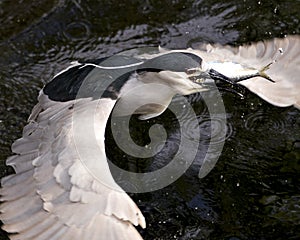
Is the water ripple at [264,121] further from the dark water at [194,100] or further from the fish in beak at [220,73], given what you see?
the fish in beak at [220,73]

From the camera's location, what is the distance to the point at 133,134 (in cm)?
451

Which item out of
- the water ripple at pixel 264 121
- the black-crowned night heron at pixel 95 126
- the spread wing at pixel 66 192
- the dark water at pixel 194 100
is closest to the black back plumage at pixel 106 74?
the black-crowned night heron at pixel 95 126

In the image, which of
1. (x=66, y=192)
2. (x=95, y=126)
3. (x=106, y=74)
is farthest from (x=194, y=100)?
(x=66, y=192)

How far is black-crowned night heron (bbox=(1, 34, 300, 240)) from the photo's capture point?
3248mm

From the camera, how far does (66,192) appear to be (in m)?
3.33

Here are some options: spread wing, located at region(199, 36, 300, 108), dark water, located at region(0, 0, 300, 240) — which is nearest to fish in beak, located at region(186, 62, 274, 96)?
spread wing, located at region(199, 36, 300, 108)

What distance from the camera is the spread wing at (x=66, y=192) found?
3209 mm

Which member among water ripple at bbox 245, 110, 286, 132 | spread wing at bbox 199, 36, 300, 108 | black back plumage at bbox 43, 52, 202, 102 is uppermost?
black back plumage at bbox 43, 52, 202, 102

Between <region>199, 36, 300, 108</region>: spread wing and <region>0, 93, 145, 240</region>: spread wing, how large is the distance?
42.3 inches

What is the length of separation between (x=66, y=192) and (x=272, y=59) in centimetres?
187

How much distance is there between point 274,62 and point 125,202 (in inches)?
71.6

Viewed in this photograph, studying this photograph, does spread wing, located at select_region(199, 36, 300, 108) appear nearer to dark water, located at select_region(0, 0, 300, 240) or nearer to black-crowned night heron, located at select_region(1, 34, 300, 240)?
black-crowned night heron, located at select_region(1, 34, 300, 240)

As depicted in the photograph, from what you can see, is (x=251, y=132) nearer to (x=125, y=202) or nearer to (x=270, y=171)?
(x=270, y=171)

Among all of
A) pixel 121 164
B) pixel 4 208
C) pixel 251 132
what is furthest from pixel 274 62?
pixel 4 208
